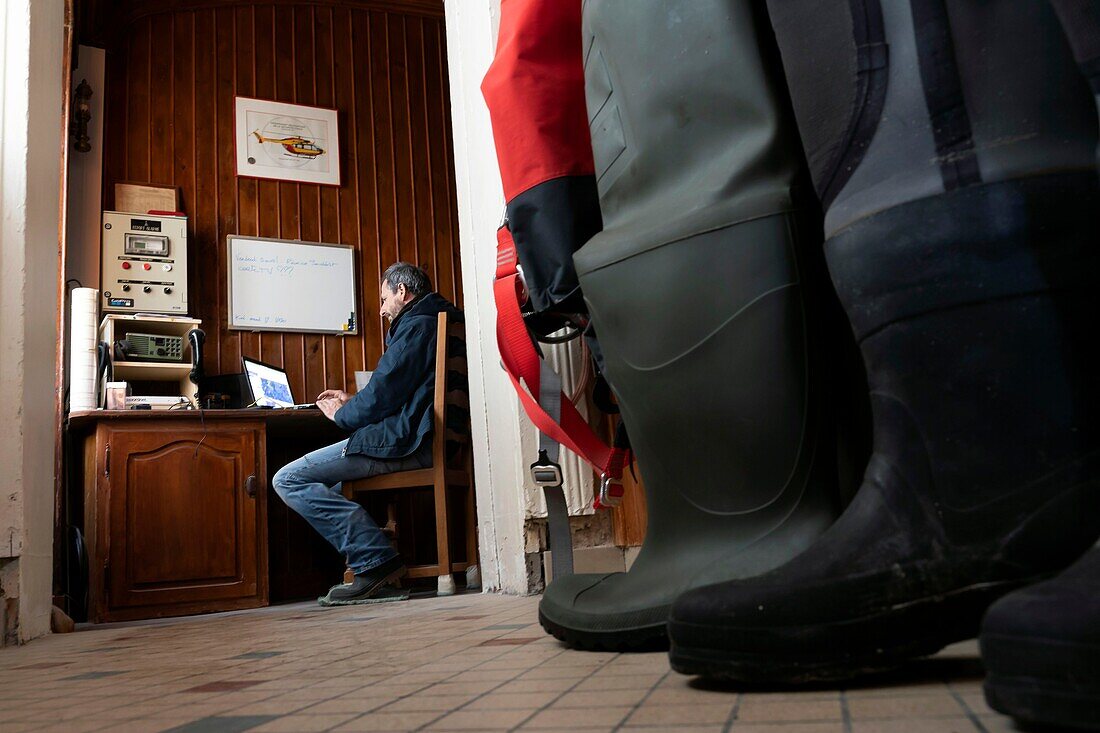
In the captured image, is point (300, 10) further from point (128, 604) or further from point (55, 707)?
point (55, 707)

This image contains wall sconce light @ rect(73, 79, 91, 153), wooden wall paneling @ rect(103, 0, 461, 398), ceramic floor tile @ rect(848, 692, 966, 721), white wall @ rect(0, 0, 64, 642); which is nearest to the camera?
ceramic floor tile @ rect(848, 692, 966, 721)

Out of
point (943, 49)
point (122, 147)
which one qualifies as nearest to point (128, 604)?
point (122, 147)

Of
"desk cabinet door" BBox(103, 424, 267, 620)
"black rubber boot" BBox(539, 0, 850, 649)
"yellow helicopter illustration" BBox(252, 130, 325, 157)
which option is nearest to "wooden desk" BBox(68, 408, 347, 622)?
"desk cabinet door" BBox(103, 424, 267, 620)

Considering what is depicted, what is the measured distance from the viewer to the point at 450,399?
3.39m

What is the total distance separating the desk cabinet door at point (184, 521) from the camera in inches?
124

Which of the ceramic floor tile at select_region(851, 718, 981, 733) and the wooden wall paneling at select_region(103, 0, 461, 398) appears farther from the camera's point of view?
the wooden wall paneling at select_region(103, 0, 461, 398)

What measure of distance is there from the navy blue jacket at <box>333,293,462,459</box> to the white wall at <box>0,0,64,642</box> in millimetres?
1104

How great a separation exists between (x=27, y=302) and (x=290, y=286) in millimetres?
2438

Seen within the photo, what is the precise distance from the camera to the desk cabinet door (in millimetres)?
3141

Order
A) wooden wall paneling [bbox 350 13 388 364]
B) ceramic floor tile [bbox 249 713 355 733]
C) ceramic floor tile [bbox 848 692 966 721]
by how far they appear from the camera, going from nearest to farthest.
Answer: ceramic floor tile [bbox 848 692 966 721] → ceramic floor tile [bbox 249 713 355 733] → wooden wall paneling [bbox 350 13 388 364]

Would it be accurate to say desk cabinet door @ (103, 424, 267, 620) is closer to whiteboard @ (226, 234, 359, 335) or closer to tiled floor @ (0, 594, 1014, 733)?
whiteboard @ (226, 234, 359, 335)

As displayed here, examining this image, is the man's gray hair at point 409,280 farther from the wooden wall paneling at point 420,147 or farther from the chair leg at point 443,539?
the wooden wall paneling at point 420,147

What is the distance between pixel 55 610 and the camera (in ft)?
7.73

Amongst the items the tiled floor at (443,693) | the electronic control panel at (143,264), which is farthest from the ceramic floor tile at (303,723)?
the electronic control panel at (143,264)
